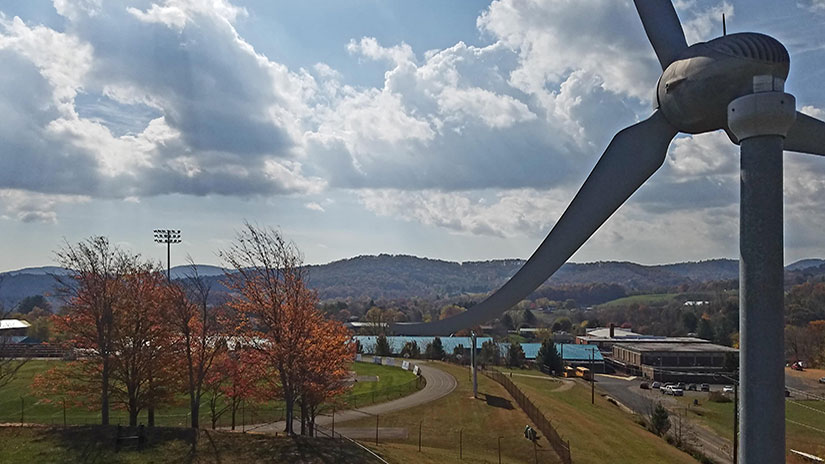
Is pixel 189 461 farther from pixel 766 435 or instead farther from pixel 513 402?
pixel 513 402

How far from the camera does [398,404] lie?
2083 inches

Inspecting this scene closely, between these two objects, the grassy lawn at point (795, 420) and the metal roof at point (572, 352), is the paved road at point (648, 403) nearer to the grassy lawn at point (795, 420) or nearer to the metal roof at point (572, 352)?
the grassy lawn at point (795, 420)

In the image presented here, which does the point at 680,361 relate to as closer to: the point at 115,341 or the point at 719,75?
the point at 115,341

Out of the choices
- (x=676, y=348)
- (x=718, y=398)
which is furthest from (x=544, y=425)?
(x=676, y=348)

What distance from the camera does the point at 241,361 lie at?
33719mm

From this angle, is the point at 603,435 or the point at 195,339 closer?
the point at 195,339

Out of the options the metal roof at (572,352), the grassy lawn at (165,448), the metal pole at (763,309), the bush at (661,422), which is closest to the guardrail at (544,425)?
the bush at (661,422)

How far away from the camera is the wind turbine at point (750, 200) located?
436 inches

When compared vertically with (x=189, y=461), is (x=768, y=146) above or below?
above

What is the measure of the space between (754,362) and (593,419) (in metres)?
44.0

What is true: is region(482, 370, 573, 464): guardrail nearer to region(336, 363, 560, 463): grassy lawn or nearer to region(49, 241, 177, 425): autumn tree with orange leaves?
region(336, 363, 560, 463): grassy lawn

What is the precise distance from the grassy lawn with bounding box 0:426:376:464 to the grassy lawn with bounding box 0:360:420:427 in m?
5.86

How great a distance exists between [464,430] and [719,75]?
119 feet

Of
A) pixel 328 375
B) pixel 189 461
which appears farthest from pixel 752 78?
pixel 328 375
